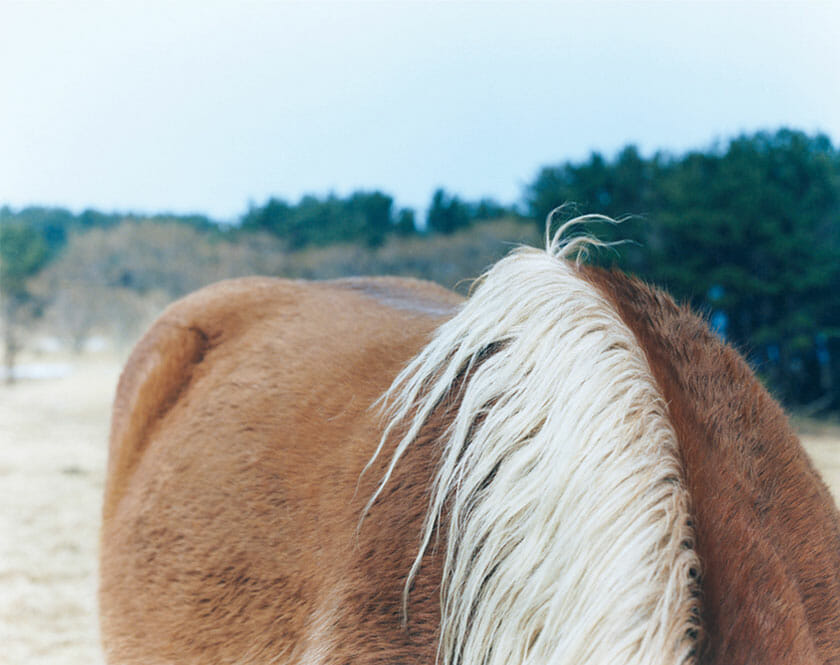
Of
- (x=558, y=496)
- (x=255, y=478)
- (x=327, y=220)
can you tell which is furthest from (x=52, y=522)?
(x=327, y=220)

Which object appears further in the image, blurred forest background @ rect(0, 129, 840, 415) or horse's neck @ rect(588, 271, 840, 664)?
blurred forest background @ rect(0, 129, 840, 415)

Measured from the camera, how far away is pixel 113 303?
53.6ft

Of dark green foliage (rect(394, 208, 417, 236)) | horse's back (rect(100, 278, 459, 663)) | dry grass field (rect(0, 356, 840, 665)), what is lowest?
dry grass field (rect(0, 356, 840, 665))

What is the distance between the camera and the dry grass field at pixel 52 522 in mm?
3215

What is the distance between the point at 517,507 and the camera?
0.78 meters

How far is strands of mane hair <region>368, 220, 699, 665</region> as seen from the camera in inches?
26.8

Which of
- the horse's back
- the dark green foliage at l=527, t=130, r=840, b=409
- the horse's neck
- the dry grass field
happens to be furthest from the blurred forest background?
the horse's neck

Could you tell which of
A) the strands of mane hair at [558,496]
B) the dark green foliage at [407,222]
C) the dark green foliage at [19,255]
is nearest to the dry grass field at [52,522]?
the strands of mane hair at [558,496]

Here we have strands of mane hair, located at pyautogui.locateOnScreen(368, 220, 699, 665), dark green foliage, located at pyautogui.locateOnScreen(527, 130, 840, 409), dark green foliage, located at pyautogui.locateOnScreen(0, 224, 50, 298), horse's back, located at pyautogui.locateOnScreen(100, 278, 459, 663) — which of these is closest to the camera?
strands of mane hair, located at pyautogui.locateOnScreen(368, 220, 699, 665)

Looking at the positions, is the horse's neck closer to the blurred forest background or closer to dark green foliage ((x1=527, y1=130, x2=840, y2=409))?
the blurred forest background

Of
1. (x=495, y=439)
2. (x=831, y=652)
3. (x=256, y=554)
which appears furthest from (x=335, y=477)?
(x=831, y=652)

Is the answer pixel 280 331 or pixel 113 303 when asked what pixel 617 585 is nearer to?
pixel 280 331

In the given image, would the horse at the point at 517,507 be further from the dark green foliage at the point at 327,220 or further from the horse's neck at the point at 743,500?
the dark green foliage at the point at 327,220

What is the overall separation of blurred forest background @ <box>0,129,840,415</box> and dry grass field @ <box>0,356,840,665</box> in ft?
7.28
